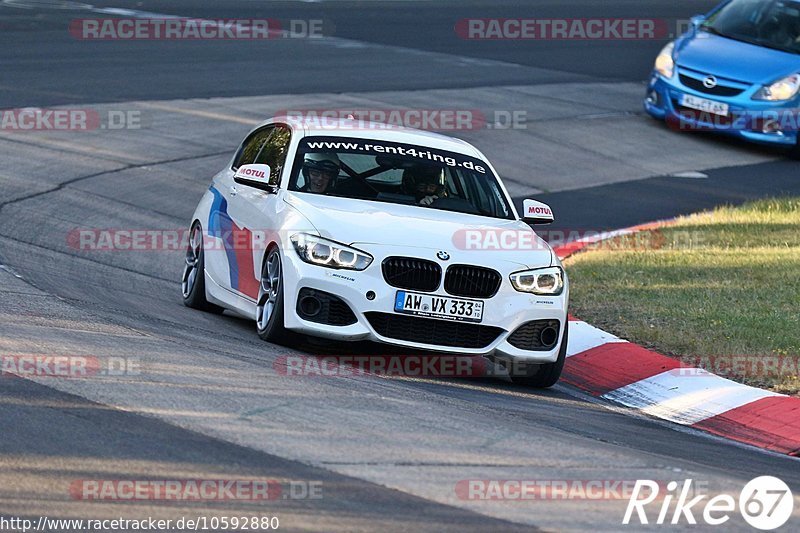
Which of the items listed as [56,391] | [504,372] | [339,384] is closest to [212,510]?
[56,391]

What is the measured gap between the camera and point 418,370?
9523 mm

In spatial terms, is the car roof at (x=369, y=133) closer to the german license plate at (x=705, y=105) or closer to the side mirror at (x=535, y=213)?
the side mirror at (x=535, y=213)

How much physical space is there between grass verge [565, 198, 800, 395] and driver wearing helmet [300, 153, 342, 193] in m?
2.52

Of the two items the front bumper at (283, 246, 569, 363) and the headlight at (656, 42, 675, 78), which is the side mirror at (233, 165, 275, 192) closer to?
the front bumper at (283, 246, 569, 363)

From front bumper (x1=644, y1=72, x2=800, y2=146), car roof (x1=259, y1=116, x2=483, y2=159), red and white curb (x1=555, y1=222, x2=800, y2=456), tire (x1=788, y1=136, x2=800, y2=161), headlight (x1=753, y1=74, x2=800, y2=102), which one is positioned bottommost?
tire (x1=788, y1=136, x2=800, y2=161)

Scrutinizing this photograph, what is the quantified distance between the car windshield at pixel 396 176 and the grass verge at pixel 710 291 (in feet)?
5.25

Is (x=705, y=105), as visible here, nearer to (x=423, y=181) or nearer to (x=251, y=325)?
(x=423, y=181)

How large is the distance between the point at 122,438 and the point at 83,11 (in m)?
22.5

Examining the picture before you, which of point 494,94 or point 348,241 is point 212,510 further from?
point 494,94

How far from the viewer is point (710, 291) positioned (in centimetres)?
1237

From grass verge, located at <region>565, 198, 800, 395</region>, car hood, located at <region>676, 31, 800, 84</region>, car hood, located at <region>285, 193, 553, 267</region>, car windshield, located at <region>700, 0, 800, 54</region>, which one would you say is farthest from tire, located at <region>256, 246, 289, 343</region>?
car windshield, located at <region>700, 0, 800, 54</region>

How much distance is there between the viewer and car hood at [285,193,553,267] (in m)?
9.18

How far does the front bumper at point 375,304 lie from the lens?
9.02 metres

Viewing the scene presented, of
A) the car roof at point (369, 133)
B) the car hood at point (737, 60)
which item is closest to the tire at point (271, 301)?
the car roof at point (369, 133)
